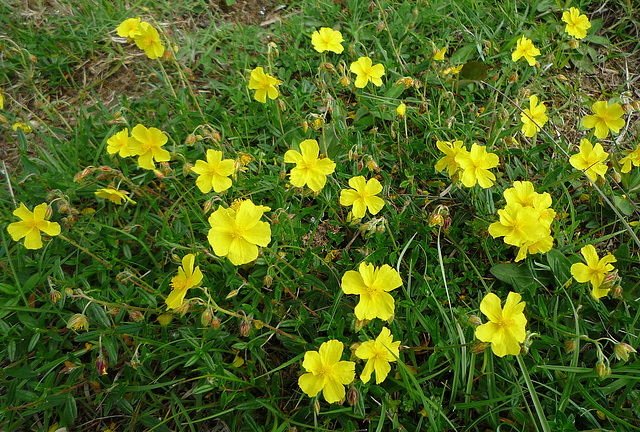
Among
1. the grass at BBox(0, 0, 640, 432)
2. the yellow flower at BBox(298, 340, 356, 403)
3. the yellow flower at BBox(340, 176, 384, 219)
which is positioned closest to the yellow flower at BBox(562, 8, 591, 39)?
the grass at BBox(0, 0, 640, 432)

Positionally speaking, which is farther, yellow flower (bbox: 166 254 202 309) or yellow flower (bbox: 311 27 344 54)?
yellow flower (bbox: 311 27 344 54)

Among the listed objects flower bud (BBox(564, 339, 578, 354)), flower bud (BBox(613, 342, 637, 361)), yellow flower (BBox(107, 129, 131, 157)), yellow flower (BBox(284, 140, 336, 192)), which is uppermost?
yellow flower (BBox(284, 140, 336, 192))

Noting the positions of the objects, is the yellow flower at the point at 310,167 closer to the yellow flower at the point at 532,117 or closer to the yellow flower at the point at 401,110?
the yellow flower at the point at 401,110

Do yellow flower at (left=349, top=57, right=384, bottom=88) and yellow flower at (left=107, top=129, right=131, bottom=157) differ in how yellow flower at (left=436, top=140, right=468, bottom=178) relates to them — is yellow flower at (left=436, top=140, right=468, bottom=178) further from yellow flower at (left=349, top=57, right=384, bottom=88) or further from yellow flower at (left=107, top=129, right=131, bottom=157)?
yellow flower at (left=107, top=129, right=131, bottom=157)

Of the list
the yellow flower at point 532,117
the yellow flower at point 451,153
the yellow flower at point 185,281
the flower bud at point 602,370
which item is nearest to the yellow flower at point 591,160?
the yellow flower at point 532,117

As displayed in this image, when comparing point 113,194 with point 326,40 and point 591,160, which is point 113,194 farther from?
point 591,160

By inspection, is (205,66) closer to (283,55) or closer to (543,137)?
(283,55)

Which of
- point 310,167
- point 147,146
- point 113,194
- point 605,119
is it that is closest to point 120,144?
point 147,146
